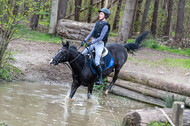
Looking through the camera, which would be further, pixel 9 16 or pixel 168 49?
pixel 168 49

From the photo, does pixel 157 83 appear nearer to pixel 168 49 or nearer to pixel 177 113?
pixel 177 113

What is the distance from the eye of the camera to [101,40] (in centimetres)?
962

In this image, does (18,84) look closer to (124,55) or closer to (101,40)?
(101,40)

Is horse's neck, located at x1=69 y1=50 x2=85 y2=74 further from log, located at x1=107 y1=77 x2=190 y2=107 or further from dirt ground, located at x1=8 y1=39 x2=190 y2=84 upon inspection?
log, located at x1=107 y1=77 x2=190 y2=107

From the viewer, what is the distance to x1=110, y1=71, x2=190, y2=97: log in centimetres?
965

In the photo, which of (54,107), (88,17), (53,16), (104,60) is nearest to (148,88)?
(104,60)

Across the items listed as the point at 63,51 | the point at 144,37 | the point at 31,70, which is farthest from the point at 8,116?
the point at 144,37

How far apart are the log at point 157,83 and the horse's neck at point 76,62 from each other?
121 inches

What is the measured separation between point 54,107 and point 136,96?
403 centimetres

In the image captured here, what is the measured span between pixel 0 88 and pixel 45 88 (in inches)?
65.9

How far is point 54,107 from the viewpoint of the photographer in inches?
316

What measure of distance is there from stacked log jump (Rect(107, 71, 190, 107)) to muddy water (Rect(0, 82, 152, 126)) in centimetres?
42

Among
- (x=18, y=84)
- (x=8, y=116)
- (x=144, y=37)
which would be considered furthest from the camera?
(x=144, y=37)

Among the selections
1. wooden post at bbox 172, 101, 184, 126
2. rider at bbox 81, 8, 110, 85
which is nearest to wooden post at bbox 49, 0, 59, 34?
rider at bbox 81, 8, 110, 85
